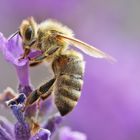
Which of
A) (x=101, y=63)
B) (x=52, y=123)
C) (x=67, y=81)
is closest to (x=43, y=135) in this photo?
(x=52, y=123)

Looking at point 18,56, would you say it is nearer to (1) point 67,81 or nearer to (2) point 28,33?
(2) point 28,33

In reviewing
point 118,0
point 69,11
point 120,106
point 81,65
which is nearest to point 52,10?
point 69,11

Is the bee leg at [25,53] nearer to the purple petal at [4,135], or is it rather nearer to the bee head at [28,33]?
the bee head at [28,33]

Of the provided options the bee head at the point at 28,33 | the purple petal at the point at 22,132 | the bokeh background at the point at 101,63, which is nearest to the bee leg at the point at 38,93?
the purple petal at the point at 22,132

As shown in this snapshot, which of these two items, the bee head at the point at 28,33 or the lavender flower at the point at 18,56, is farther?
the bee head at the point at 28,33

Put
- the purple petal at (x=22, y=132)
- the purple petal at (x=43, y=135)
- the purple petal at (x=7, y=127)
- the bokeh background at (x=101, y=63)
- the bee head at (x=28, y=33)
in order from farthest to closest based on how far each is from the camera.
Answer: the bokeh background at (x=101, y=63)
the bee head at (x=28, y=33)
the purple petal at (x=7, y=127)
the purple petal at (x=22, y=132)
the purple petal at (x=43, y=135)

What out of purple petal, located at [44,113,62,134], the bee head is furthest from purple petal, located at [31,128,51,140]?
the bee head

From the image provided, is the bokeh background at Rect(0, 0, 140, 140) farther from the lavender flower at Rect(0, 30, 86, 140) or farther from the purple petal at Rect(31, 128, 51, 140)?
the purple petal at Rect(31, 128, 51, 140)

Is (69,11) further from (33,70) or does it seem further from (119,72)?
(119,72)
